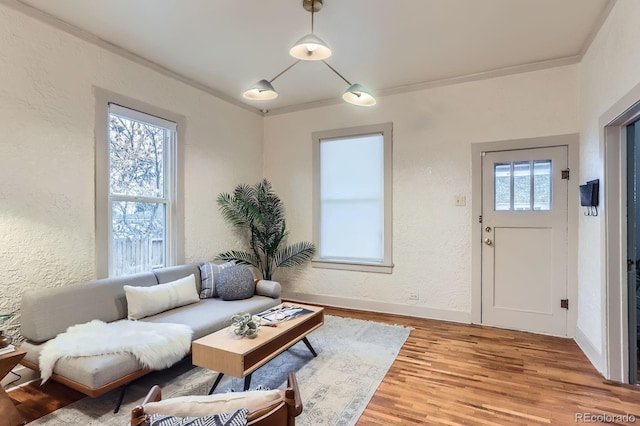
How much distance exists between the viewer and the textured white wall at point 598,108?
225 centimetres

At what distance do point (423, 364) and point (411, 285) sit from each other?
4.83ft

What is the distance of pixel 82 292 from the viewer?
267 centimetres

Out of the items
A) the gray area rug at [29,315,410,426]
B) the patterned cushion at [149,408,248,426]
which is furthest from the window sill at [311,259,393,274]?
the patterned cushion at [149,408,248,426]

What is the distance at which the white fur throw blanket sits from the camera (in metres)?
2.17

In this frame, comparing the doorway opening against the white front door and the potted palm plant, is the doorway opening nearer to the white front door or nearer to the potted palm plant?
the white front door

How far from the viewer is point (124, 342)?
2.27 metres

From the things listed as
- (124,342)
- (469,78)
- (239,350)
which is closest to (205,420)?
(239,350)

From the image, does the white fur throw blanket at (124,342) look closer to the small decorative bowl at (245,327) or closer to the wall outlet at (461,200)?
the small decorative bowl at (245,327)

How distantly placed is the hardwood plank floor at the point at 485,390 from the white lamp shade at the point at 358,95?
2267mm

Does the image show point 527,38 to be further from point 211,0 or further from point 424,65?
point 211,0

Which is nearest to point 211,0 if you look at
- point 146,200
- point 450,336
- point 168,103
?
point 168,103

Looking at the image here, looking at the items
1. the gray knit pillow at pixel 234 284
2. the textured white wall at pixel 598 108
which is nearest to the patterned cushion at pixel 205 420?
the gray knit pillow at pixel 234 284

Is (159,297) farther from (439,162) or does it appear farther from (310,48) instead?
(439,162)

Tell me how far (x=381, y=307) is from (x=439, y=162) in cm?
199
